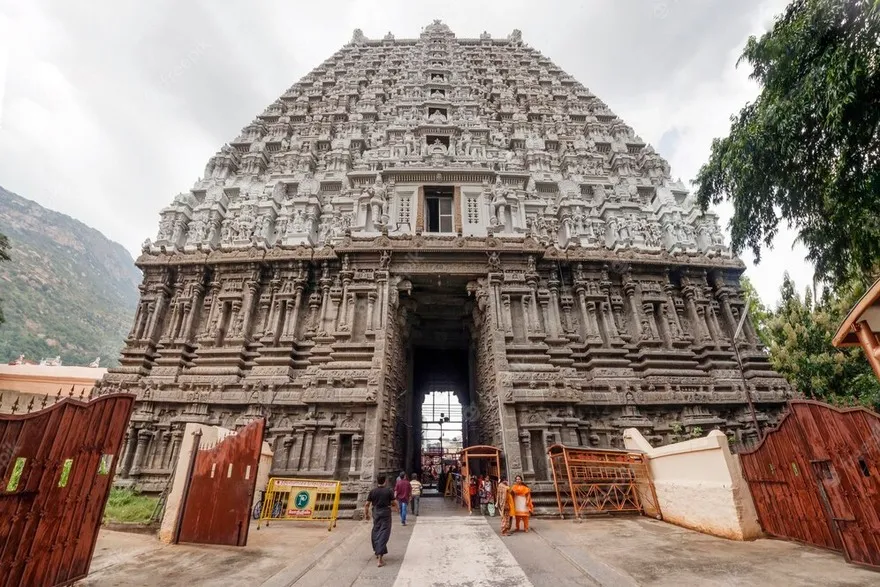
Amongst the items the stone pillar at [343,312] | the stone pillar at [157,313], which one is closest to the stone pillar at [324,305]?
the stone pillar at [343,312]

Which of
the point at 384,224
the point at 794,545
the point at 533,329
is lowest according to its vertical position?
the point at 794,545

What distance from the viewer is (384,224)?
17312 millimetres

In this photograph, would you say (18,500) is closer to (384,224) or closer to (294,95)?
(384,224)

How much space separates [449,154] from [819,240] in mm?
14999

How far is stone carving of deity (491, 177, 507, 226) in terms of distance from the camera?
17800 millimetres

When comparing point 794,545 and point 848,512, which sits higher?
point 848,512

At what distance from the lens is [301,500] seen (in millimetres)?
10461

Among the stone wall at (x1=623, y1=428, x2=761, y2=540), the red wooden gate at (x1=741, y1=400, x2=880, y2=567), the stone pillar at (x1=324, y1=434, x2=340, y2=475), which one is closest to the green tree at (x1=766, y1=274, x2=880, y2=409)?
the stone wall at (x1=623, y1=428, x2=761, y2=540)

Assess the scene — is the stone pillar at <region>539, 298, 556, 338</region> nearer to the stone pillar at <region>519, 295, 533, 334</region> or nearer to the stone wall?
the stone pillar at <region>519, 295, 533, 334</region>

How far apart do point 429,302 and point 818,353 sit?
64.5 ft

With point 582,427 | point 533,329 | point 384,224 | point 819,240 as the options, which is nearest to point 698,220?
point 819,240

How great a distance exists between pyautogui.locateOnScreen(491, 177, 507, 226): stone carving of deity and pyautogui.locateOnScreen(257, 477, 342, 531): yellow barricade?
40.8 ft

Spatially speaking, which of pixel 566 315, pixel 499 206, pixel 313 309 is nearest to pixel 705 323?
pixel 566 315

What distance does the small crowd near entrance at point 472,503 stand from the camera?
6.67 meters
